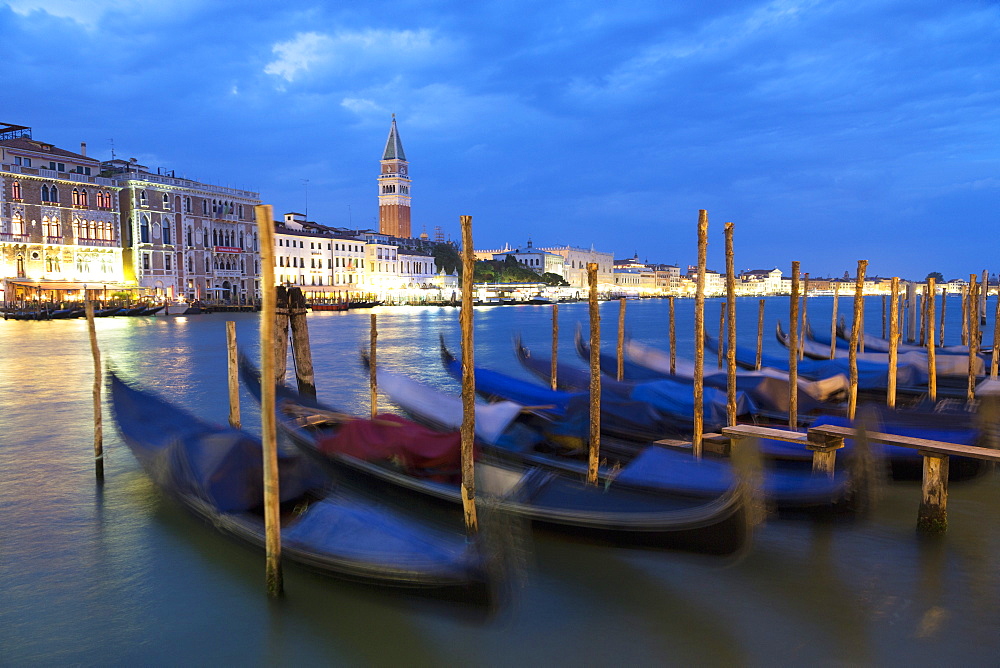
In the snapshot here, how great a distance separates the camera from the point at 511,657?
2.72 meters

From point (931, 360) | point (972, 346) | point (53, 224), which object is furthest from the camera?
point (53, 224)

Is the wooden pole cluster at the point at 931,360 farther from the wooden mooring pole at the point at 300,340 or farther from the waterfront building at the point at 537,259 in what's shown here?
the waterfront building at the point at 537,259

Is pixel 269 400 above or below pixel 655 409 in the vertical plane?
above

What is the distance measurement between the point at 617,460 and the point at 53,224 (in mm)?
27977

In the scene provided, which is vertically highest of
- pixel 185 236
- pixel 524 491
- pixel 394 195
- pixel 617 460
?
pixel 394 195

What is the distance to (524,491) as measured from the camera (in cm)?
352

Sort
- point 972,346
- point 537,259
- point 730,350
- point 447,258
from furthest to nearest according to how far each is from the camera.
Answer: point 537,259 → point 447,258 → point 972,346 → point 730,350

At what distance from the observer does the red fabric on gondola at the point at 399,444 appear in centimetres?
380

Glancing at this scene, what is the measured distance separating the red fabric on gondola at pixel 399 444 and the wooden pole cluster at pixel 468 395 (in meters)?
0.41

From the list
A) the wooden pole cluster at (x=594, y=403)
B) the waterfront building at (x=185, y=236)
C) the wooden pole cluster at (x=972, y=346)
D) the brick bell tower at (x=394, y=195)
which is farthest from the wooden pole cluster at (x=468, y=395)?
the brick bell tower at (x=394, y=195)

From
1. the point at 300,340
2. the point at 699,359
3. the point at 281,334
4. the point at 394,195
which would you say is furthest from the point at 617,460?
the point at 394,195

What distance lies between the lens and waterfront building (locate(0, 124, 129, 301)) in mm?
24500

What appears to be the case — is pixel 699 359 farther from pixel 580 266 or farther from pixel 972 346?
pixel 580 266

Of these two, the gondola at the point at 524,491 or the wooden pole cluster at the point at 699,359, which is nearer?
the gondola at the point at 524,491
